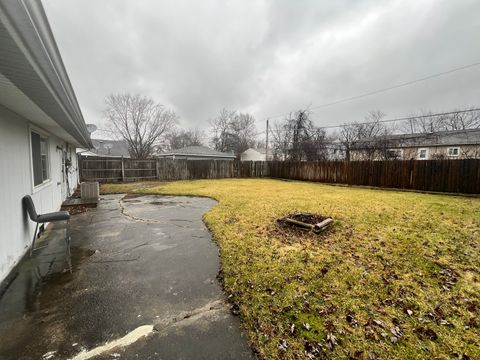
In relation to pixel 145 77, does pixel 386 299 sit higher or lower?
lower

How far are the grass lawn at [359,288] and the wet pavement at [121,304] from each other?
0.32 metres

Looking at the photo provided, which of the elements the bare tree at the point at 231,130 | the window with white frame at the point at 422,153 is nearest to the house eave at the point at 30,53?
the window with white frame at the point at 422,153

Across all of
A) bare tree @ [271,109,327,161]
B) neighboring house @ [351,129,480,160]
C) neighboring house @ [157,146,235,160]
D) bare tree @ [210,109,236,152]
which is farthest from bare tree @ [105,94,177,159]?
neighboring house @ [351,129,480,160]

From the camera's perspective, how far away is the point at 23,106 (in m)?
3.16

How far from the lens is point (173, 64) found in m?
15.4

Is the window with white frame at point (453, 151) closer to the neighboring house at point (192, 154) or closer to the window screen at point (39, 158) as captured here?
the neighboring house at point (192, 154)

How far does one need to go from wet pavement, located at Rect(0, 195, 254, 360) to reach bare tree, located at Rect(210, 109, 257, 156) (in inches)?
1376

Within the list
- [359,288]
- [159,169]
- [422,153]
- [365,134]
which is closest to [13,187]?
[359,288]

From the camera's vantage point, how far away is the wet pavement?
1718mm

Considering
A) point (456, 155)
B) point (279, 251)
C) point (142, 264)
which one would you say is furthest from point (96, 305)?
point (456, 155)

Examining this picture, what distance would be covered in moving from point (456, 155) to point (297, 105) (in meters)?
16.3

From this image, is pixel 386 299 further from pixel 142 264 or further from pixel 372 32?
pixel 372 32

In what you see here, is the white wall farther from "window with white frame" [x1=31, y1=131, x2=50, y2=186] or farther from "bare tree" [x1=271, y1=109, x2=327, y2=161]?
"bare tree" [x1=271, y1=109, x2=327, y2=161]

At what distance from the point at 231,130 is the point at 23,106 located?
36.5 metres
